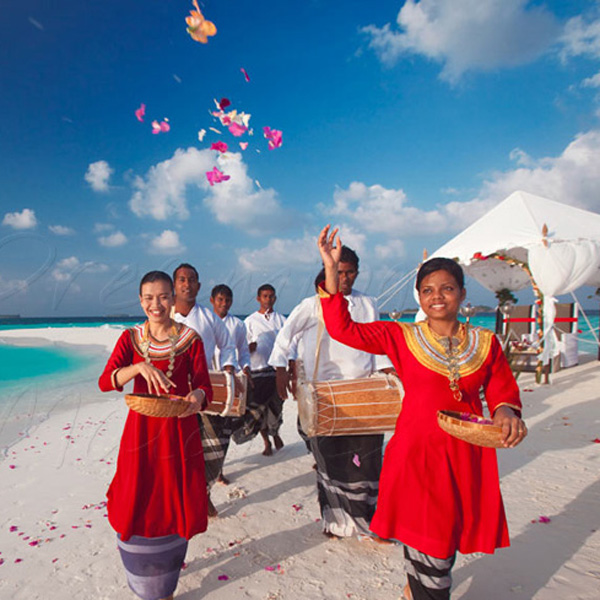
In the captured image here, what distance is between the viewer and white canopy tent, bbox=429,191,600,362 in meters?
10.7

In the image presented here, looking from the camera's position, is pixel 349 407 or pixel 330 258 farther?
pixel 349 407

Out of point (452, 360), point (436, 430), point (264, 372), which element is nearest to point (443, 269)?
point (452, 360)

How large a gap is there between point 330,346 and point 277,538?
1.70 m

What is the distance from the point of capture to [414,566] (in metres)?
2.30

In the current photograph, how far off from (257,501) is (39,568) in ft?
6.46

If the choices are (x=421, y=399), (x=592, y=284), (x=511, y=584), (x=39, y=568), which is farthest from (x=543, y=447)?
(x=592, y=284)

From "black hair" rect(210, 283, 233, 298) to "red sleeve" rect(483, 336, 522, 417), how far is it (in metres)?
4.15

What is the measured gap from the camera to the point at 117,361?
271 centimetres

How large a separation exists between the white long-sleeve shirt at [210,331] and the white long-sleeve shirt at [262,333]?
6.26ft

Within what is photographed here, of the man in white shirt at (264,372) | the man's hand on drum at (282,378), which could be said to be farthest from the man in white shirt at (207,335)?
the man in white shirt at (264,372)

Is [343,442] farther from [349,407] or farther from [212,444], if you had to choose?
[212,444]

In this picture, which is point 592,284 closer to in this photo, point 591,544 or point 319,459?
point 591,544

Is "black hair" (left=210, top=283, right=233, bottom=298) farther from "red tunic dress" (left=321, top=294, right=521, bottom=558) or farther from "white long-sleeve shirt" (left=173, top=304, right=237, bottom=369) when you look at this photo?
"red tunic dress" (left=321, top=294, right=521, bottom=558)

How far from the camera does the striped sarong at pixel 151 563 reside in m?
2.63
